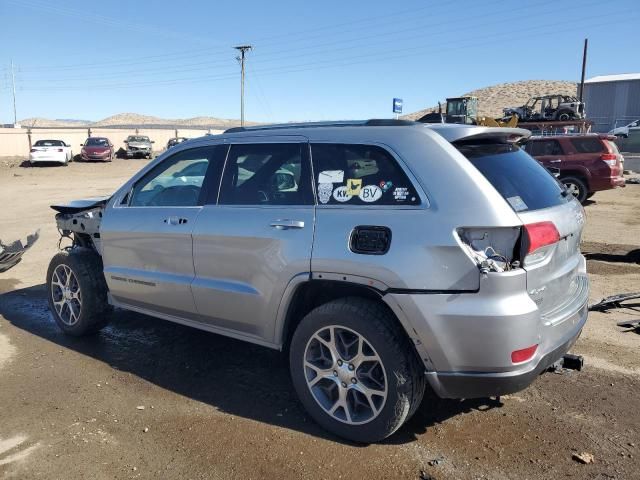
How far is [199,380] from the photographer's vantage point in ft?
14.0

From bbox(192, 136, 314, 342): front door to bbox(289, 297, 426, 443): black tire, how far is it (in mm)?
325

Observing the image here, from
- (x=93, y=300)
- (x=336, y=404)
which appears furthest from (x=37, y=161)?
(x=336, y=404)

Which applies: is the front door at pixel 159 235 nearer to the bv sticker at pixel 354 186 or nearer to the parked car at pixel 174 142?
the parked car at pixel 174 142

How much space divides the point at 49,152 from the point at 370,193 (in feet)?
106

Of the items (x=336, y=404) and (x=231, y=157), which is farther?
(x=231, y=157)

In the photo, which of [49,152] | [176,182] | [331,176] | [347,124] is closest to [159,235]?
[176,182]

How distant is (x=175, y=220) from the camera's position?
4168 millimetres

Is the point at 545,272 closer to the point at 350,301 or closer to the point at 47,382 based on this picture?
the point at 350,301

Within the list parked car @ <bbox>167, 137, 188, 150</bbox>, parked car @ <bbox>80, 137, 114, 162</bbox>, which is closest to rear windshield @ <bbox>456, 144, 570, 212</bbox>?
parked car @ <bbox>167, 137, 188, 150</bbox>

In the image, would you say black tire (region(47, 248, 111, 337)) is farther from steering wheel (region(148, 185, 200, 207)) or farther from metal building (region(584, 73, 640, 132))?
metal building (region(584, 73, 640, 132))

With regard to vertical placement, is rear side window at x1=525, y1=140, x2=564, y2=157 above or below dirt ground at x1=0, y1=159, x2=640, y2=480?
above

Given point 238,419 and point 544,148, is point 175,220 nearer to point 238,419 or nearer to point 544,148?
point 238,419

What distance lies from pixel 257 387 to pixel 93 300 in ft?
6.31

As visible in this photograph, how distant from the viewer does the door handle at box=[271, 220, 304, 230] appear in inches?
136
